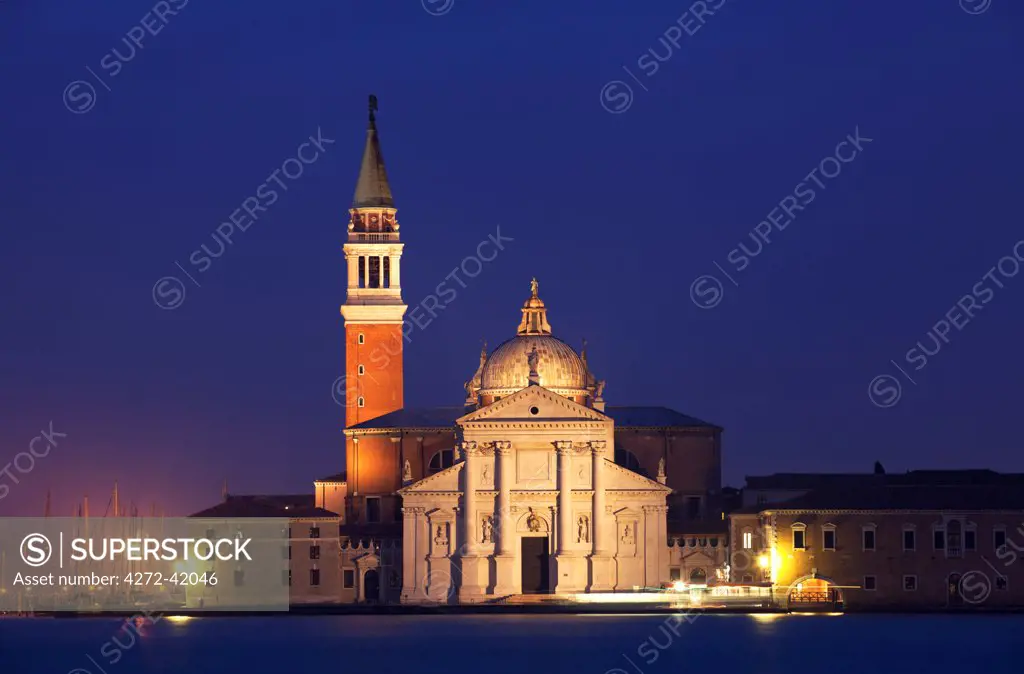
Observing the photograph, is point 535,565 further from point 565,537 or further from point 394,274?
point 394,274

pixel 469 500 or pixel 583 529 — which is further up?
pixel 469 500

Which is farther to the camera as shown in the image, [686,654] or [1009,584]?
[1009,584]

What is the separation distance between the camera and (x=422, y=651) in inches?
3701

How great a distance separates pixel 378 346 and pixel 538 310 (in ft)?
32.9

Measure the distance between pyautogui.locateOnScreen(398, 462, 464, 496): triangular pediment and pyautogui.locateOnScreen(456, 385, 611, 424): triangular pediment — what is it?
2488mm

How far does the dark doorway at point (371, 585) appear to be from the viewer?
117 metres

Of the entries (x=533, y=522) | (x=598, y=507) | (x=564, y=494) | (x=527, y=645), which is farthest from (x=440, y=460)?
(x=527, y=645)

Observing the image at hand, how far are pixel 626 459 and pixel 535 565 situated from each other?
7640 millimetres

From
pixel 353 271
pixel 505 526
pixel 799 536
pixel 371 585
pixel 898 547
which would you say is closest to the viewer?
pixel 898 547

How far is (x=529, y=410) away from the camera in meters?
113

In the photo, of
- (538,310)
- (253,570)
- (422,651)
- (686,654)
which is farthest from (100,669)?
(538,310)

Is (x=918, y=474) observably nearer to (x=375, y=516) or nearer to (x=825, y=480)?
(x=825, y=480)

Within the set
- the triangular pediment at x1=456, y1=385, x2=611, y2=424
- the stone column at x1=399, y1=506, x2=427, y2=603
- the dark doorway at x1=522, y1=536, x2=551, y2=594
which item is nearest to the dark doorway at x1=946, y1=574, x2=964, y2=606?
the triangular pediment at x1=456, y1=385, x2=611, y2=424

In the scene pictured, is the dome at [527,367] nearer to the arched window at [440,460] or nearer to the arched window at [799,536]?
the arched window at [440,460]
